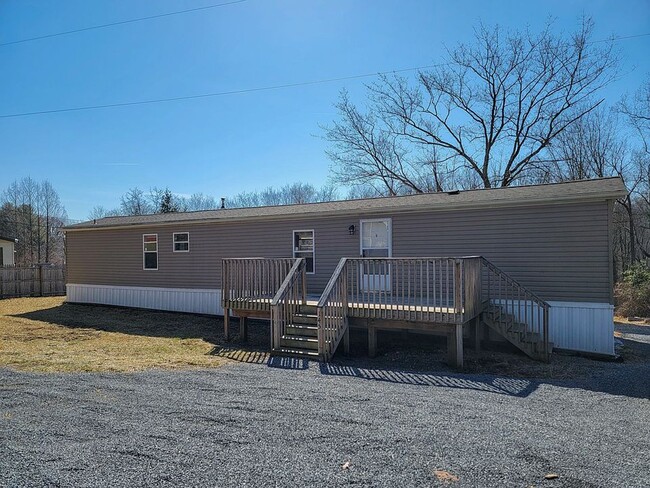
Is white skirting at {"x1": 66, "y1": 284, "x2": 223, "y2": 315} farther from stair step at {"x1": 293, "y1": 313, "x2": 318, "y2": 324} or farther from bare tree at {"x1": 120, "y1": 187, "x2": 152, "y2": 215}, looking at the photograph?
bare tree at {"x1": 120, "y1": 187, "x2": 152, "y2": 215}

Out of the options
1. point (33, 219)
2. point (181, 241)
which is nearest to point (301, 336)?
point (181, 241)

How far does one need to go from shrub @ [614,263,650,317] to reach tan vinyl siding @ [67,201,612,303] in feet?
28.5

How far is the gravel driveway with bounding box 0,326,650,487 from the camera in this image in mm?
2984

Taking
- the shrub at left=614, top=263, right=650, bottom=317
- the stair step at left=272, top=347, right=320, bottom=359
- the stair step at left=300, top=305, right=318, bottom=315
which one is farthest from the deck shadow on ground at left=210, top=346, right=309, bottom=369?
the shrub at left=614, top=263, right=650, bottom=317

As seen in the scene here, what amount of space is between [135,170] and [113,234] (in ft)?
50.8

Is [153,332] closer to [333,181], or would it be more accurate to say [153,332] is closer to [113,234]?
[113,234]

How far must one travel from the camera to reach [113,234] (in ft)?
46.5

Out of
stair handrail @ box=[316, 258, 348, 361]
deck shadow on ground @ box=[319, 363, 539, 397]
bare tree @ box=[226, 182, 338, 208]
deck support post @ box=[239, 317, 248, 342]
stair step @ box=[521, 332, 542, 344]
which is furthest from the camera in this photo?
bare tree @ box=[226, 182, 338, 208]

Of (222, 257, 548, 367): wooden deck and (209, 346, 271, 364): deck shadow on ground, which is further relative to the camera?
(209, 346, 271, 364): deck shadow on ground

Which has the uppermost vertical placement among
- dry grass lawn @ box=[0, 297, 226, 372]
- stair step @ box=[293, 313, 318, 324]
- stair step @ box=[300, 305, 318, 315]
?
stair step @ box=[300, 305, 318, 315]

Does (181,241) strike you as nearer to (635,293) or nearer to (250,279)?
(250,279)

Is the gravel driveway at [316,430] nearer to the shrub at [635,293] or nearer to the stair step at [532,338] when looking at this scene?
the stair step at [532,338]

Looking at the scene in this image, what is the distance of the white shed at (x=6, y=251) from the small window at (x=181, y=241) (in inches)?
650

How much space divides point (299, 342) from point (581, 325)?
207 inches
